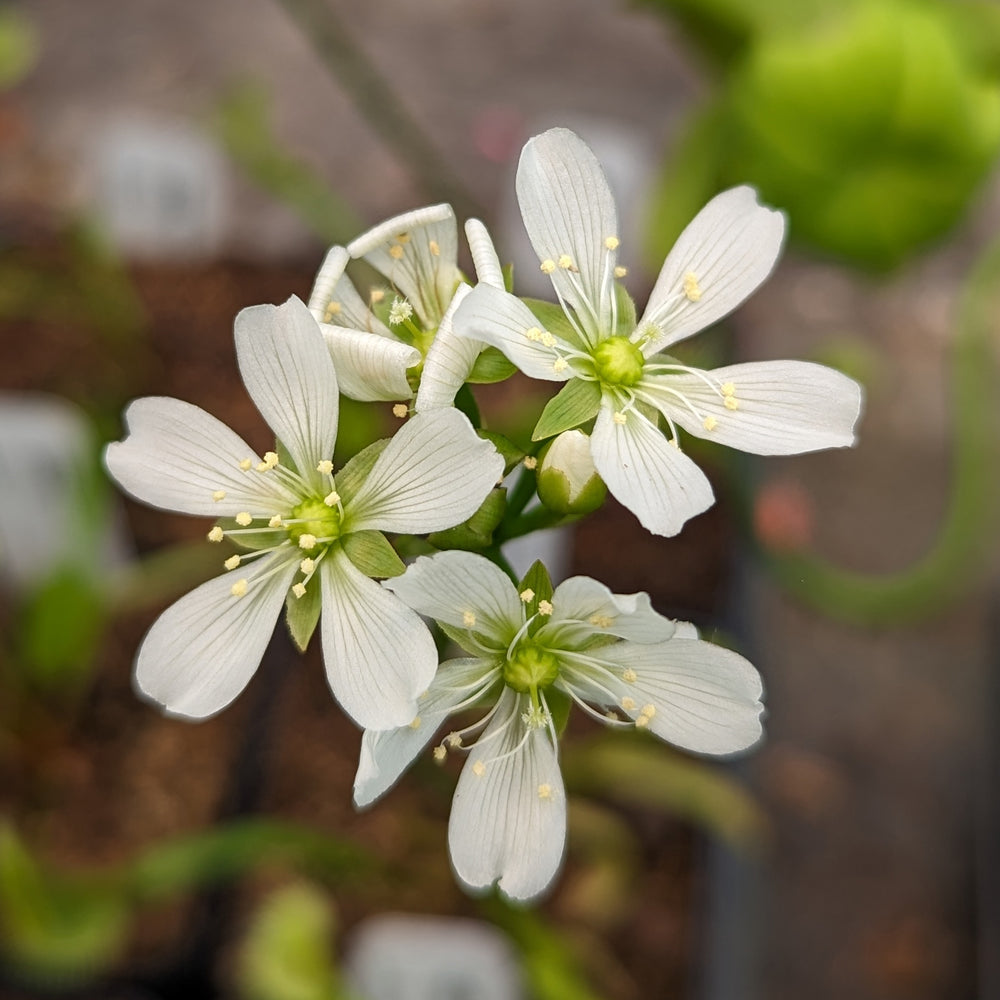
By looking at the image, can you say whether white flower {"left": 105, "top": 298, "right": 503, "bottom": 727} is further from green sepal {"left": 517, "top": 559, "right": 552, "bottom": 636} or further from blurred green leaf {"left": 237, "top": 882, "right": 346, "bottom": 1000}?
blurred green leaf {"left": 237, "top": 882, "right": 346, "bottom": 1000}

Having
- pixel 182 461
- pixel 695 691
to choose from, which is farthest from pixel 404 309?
A: pixel 695 691

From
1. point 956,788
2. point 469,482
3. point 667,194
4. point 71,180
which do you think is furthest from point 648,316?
point 71,180

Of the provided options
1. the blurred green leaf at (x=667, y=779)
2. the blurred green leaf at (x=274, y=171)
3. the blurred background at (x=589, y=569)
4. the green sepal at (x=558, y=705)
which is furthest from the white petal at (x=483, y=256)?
the blurred green leaf at (x=274, y=171)

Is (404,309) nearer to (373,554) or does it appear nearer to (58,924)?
(373,554)

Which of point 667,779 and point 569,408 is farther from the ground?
point 569,408

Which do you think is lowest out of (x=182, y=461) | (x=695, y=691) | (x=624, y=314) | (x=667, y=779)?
(x=667, y=779)

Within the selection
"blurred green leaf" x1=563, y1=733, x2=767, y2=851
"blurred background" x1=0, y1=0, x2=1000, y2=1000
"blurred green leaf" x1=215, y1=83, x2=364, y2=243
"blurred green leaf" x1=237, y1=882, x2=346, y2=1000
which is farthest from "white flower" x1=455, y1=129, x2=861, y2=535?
"blurred green leaf" x1=215, y1=83, x2=364, y2=243
